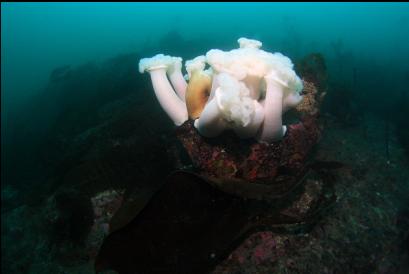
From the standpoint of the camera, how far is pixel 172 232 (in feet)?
10.6

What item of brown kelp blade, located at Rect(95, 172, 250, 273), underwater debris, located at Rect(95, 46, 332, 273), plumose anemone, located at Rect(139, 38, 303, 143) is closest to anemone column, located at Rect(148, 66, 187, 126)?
underwater debris, located at Rect(95, 46, 332, 273)

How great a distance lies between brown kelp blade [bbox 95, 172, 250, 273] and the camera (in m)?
3.16

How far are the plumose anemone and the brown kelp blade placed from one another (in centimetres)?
73

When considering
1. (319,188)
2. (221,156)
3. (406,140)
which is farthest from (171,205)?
(406,140)

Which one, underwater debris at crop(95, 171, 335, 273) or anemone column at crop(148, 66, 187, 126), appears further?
anemone column at crop(148, 66, 187, 126)

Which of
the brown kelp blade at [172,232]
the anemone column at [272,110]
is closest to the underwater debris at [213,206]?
the brown kelp blade at [172,232]

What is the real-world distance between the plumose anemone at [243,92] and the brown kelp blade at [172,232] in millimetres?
726

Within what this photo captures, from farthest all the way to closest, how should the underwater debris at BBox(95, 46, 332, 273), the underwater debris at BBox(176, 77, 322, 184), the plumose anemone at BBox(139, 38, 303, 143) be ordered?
the underwater debris at BBox(176, 77, 322, 184) < the underwater debris at BBox(95, 46, 332, 273) < the plumose anemone at BBox(139, 38, 303, 143)

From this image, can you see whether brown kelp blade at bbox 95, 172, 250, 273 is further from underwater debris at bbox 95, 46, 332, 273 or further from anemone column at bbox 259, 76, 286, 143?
anemone column at bbox 259, 76, 286, 143

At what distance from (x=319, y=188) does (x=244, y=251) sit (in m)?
1.52

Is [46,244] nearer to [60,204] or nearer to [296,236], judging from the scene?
[60,204]

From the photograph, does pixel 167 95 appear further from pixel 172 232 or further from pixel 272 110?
pixel 172 232

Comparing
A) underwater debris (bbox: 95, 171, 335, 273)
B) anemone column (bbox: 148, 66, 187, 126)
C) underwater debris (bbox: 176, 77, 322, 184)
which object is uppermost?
anemone column (bbox: 148, 66, 187, 126)

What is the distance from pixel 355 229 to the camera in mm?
3939
